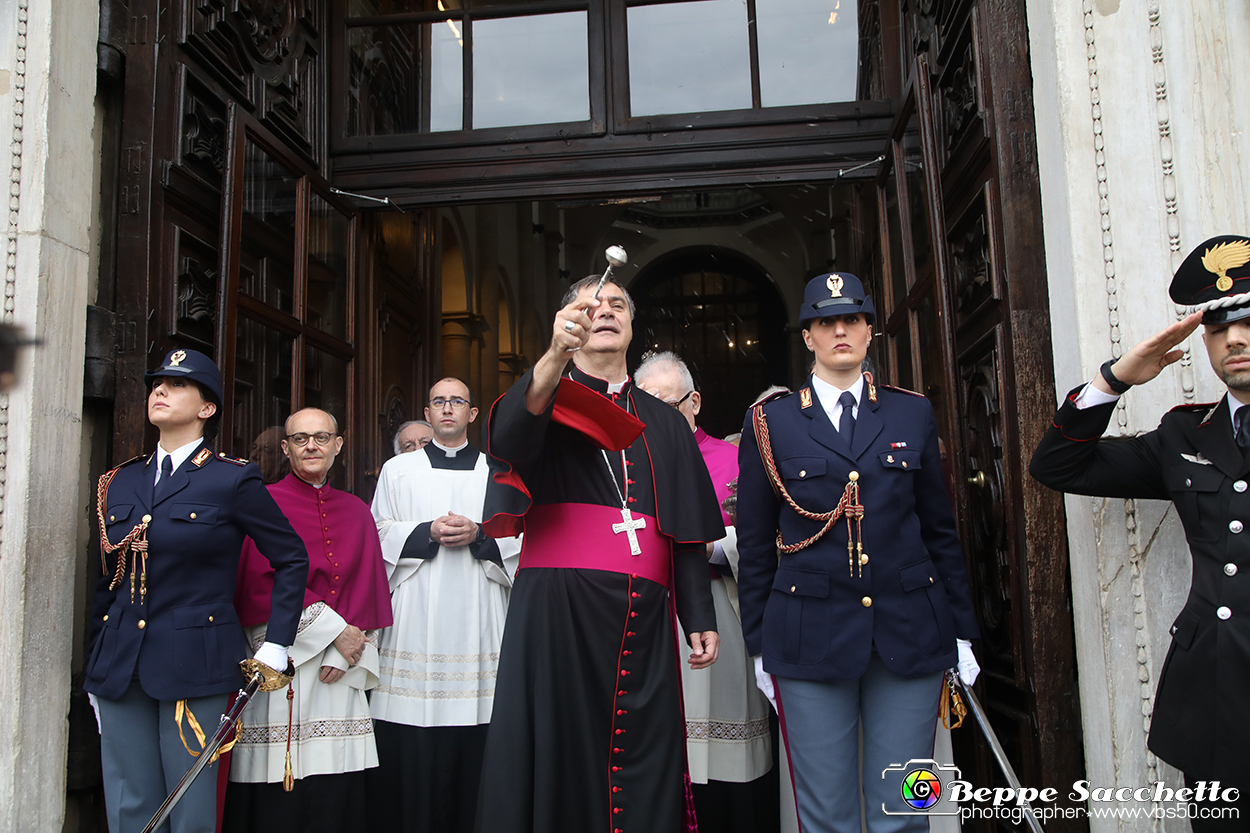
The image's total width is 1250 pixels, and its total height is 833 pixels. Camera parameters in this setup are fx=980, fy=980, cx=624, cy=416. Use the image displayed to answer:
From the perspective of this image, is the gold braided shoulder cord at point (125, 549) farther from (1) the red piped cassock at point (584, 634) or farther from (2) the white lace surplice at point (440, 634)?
(2) the white lace surplice at point (440, 634)

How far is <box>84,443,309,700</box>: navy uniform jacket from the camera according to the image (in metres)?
3.05

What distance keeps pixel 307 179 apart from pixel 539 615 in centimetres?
304

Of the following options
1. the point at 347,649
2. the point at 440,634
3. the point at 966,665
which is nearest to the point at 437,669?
the point at 440,634

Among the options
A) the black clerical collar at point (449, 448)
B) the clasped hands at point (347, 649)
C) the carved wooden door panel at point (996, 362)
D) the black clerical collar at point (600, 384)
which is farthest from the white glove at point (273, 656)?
the carved wooden door panel at point (996, 362)

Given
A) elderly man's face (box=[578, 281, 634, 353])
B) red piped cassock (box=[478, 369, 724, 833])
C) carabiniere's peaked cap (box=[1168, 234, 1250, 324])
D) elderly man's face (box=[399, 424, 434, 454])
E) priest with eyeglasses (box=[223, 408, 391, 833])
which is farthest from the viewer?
elderly man's face (box=[399, 424, 434, 454])

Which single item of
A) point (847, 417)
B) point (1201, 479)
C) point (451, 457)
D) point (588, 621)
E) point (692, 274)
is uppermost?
point (692, 274)

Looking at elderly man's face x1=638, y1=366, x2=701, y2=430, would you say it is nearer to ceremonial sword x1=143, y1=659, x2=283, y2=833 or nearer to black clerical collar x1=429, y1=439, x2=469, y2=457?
black clerical collar x1=429, y1=439, x2=469, y2=457

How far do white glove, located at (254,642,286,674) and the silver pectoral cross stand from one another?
121 centimetres

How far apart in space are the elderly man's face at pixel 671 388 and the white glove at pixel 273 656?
1.98 metres

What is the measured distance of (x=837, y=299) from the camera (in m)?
2.84

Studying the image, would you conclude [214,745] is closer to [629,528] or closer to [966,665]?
[629,528]


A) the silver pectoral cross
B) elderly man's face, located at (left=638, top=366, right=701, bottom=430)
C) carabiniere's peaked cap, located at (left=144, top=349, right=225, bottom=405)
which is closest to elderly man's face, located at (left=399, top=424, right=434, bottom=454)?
elderly man's face, located at (left=638, top=366, right=701, bottom=430)

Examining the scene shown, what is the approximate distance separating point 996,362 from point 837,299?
856 mm

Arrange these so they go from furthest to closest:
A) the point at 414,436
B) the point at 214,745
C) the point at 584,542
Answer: the point at 414,436 < the point at 214,745 < the point at 584,542
